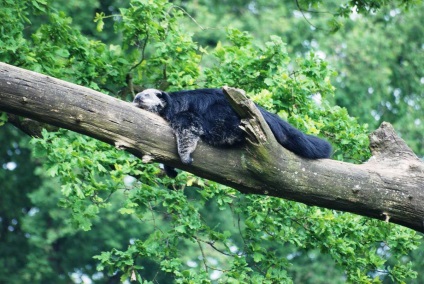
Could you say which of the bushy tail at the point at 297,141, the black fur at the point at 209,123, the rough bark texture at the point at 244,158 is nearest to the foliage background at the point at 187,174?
the black fur at the point at 209,123

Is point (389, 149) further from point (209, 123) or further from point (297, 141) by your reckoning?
point (209, 123)

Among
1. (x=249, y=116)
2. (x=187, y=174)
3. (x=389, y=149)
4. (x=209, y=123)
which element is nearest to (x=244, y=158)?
(x=249, y=116)

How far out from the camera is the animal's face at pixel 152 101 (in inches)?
316

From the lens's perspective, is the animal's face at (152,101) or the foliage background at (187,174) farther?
the foliage background at (187,174)

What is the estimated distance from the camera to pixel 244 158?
262 inches

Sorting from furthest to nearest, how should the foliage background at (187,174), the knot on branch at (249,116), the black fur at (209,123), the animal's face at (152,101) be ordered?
the foliage background at (187,174) < the animal's face at (152,101) < the black fur at (209,123) < the knot on branch at (249,116)

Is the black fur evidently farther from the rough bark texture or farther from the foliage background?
the foliage background

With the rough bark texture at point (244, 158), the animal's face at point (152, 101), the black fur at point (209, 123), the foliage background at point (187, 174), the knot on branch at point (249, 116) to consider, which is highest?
the knot on branch at point (249, 116)

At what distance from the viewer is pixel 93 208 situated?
30.3ft

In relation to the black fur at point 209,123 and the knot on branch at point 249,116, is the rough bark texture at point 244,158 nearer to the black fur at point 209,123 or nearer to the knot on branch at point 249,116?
the knot on branch at point 249,116

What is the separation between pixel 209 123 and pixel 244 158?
1096mm

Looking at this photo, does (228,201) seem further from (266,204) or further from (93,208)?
(93,208)

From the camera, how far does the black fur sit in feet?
22.9

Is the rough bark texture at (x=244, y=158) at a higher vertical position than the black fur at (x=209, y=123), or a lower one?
higher
